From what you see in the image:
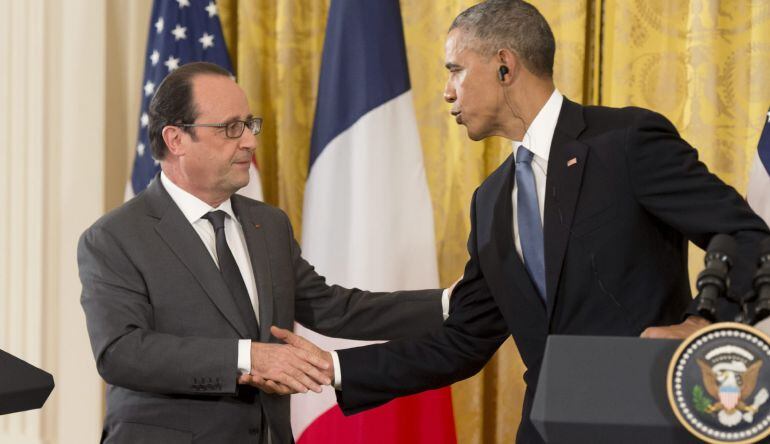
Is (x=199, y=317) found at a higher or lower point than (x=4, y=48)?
lower

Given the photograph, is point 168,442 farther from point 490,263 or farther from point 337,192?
point 337,192

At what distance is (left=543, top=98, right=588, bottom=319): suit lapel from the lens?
2.37 m

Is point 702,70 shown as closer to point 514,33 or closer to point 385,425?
point 514,33

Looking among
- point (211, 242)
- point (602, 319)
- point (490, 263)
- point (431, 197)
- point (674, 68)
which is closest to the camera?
point (602, 319)

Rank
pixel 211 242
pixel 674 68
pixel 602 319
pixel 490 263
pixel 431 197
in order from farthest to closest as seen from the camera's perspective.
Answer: pixel 431 197 → pixel 674 68 → pixel 211 242 → pixel 490 263 → pixel 602 319

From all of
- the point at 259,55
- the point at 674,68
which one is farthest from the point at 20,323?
the point at 674,68

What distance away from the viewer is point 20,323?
4.45 metres

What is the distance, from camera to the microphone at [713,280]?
1.57m

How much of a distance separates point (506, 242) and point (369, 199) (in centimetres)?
140

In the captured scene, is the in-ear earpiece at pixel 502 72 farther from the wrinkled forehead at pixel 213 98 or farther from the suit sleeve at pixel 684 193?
the wrinkled forehead at pixel 213 98

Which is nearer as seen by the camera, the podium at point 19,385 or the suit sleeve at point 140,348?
the podium at point 19,385

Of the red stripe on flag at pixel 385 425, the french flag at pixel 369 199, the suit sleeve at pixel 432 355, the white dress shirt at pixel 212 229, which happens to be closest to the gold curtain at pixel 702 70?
the french flag at pixel 369 199

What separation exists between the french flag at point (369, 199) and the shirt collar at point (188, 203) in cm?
103

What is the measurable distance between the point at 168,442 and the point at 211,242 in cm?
57
